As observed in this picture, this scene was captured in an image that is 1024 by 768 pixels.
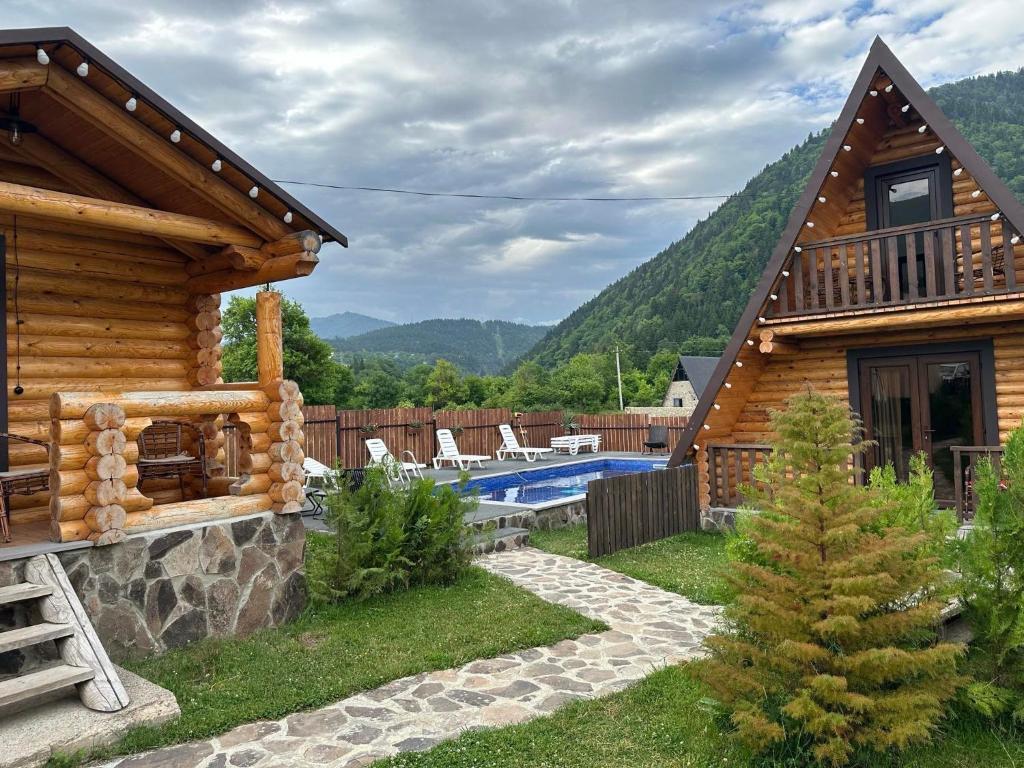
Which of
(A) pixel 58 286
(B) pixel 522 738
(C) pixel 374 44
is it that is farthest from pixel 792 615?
(C) pixel 374 44

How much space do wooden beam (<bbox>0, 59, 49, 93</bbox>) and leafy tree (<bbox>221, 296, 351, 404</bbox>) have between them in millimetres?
23551

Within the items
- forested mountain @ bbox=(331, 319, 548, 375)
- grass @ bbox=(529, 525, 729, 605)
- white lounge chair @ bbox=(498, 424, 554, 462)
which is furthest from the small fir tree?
forested mountain @ bbox=(331, 319, 548, 375)

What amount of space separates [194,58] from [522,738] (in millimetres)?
19575

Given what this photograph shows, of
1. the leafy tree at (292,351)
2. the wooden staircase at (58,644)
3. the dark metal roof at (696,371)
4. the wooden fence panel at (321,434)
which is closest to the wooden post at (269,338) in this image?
the wooden staircase at (58,644)

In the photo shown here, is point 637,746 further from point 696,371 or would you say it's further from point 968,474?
point 696,371

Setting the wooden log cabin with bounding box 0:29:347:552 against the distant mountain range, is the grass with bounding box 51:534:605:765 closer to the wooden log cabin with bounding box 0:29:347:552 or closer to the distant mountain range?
the wooden log cabin with bounding box 0:29:347:552

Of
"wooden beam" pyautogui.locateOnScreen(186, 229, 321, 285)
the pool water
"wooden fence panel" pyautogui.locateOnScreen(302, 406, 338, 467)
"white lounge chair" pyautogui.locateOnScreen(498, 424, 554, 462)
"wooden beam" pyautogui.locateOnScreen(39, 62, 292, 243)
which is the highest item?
"wooden beam" pyautogui.locateOnScreen(39, 62, 292, 243)

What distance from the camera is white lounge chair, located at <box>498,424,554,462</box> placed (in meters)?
22.4

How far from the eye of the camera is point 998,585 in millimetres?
4230

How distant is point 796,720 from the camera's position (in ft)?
12.1

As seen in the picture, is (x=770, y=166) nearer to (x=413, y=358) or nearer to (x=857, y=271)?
(x=413, y=358)

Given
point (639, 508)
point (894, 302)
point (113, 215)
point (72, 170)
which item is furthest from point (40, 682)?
point (894, 302)

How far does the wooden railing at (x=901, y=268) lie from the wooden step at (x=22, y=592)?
9.85 m

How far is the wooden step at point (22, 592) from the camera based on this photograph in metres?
4.79
